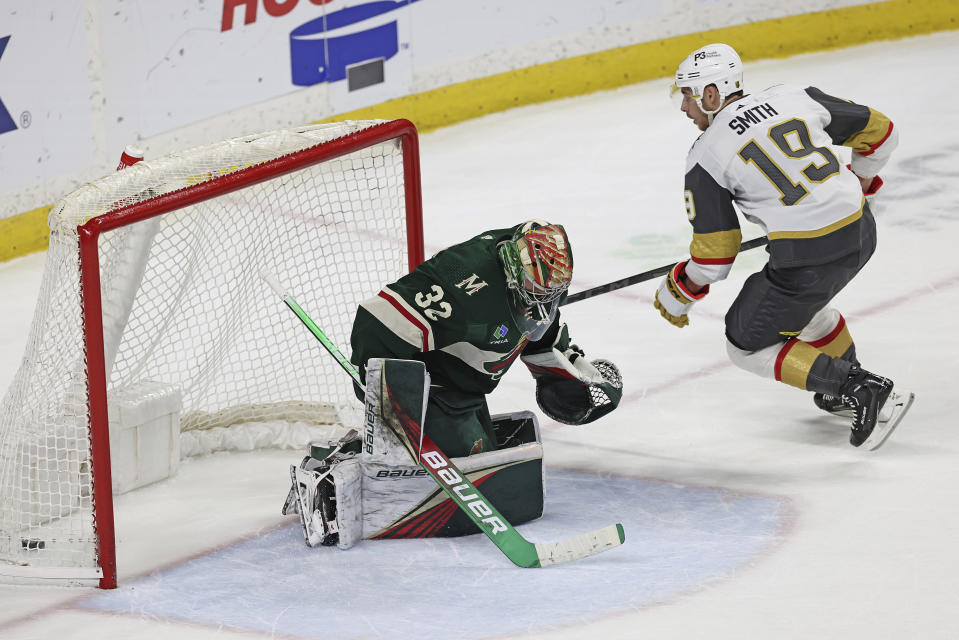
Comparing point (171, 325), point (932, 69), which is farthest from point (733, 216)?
point (932, 69)

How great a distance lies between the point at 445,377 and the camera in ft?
10.1

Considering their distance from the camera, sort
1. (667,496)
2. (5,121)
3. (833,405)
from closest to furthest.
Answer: (667,496), (833,405), (5,121)

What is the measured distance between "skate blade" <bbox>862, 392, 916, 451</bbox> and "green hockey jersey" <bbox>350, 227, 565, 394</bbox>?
100 cm

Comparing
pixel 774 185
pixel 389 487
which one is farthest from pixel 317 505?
pixel 774 185

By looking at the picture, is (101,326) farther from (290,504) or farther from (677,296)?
(677,296)

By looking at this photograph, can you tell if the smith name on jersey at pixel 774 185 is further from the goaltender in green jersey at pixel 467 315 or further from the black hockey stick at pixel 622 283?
the goaltender in green jersey at pixel 467 315

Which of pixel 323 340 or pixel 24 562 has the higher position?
pixel 323 340

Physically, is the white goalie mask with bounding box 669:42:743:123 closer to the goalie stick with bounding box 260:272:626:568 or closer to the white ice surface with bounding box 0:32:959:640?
the white ice surface with bounding box 0:32:959:640

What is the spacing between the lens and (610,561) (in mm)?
2945

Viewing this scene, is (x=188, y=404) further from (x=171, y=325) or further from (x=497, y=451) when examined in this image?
(x=497, y=451)

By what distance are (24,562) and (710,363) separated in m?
2.13

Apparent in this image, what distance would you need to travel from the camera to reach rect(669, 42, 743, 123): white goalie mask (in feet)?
Answer: 11.2

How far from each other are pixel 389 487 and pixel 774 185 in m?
1.16

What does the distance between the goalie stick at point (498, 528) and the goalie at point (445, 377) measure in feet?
0.18
